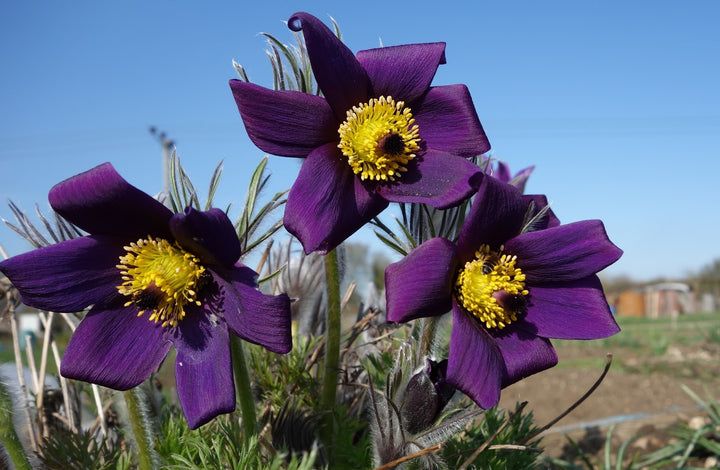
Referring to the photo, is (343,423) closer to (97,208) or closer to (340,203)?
(340,203)

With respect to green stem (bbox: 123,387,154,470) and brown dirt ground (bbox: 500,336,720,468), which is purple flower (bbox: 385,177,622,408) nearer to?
green stem (bbox: 123,387,154,470)

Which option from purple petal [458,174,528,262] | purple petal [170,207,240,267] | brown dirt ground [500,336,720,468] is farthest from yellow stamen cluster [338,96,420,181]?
brown dirt ground [500,336,720,468]

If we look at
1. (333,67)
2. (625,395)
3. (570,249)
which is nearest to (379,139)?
(333,67)

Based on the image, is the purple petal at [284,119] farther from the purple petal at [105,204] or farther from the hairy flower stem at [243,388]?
the hairy flower stem at [243,388]

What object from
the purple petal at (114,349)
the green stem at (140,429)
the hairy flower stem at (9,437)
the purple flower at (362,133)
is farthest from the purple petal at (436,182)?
the hairy flower stem at (9,437)

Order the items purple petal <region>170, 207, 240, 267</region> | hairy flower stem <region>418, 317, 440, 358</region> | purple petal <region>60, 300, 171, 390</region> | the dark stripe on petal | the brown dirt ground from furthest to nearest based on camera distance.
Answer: the brown dirt ground → the dark stripe on petal → hairy flower stem <region>418, 317, 440, 358</region> → purple petal <region>60, 300, 171, 390</region> → purple petal <region>170, 207, 240, 267</region>

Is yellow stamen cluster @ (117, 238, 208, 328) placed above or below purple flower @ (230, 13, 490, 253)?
below

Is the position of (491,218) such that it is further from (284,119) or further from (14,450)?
(14,450)
